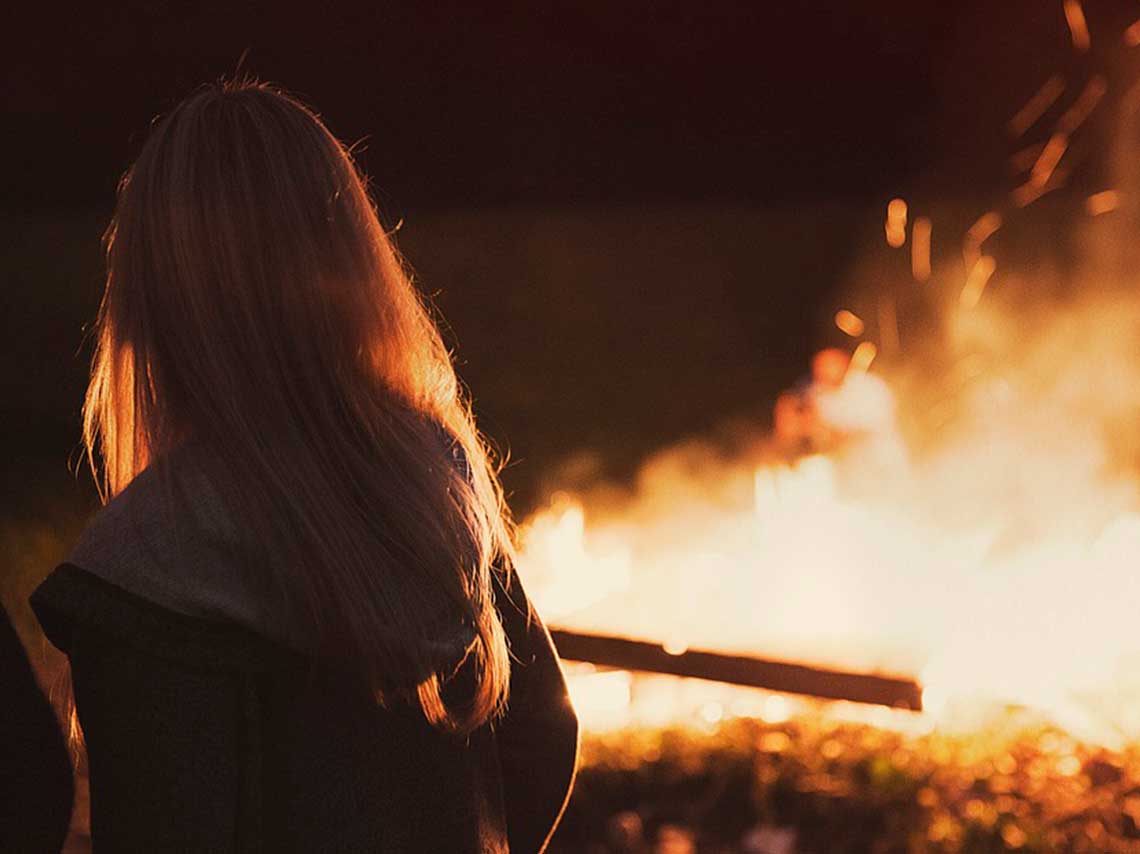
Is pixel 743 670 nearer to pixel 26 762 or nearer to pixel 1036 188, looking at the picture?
pixel 26 762

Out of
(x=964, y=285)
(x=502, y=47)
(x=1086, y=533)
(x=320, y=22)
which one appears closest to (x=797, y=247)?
(x=964, y=285)

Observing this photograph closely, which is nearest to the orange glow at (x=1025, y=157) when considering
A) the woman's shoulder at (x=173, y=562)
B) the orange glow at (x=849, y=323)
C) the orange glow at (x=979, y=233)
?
the orange glow at (x=979, y=233)

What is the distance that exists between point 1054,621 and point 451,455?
2955 millimetres

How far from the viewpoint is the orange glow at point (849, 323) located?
1166 cm

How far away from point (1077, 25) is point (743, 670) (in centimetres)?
822

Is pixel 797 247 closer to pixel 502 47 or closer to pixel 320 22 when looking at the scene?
pixel 502 47

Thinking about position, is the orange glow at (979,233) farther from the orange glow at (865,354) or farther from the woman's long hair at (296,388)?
the woman's long hair at (296,388)

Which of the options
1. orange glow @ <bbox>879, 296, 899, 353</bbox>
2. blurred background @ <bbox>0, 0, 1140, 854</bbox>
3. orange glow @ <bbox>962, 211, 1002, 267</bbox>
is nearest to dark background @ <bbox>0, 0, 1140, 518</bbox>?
blurred background @ <bbox>0, 0, 1140, 854</bbox>

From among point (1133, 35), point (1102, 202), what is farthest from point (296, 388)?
point (1102, 202)

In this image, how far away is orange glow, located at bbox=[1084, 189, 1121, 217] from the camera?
32.1 feet

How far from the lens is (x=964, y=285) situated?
11953 millimetres

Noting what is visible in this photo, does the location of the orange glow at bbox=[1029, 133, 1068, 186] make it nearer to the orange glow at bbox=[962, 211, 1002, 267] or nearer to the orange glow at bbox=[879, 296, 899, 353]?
the orange glow at bbox=[962, 211, 1002, 267]

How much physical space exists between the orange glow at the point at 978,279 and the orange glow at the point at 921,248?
14.9 inches

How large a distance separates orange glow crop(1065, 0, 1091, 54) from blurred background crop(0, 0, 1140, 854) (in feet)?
0.11
